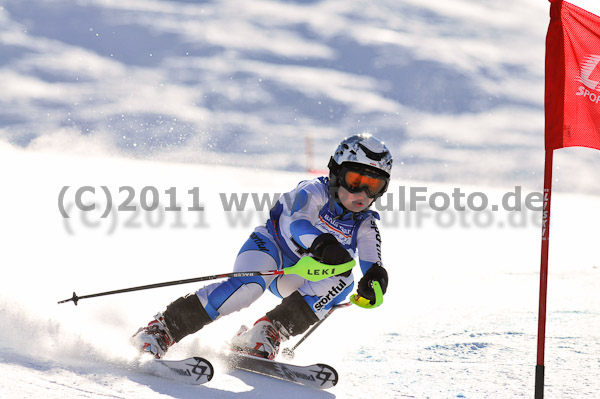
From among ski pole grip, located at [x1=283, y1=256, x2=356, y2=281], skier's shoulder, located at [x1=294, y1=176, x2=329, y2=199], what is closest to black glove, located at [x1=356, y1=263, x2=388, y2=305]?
ski pole grip, located at [x1=283, y1=256, x2=356, y2=281]

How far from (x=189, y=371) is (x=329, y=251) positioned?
1137 mm

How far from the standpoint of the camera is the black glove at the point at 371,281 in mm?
3951

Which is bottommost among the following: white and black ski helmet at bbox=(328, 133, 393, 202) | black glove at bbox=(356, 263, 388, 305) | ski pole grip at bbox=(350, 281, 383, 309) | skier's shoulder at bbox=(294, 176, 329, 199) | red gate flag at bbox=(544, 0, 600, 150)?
ski pole grip at bbox=(350, 281, 383, 309)

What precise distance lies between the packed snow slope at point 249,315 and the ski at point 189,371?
7cm

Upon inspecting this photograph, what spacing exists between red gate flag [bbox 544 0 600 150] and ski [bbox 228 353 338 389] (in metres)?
2.12

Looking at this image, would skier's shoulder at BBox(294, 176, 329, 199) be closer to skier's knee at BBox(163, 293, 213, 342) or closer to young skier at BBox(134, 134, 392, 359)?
young skier at BBox(134, 134, 392, 359)

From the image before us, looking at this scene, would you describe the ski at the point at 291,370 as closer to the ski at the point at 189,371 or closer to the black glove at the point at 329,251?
the ski at the point at 189,371

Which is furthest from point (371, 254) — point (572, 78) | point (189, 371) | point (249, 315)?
point (249, 315)

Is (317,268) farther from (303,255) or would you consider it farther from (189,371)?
(189,371)

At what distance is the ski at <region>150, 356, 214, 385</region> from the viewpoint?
3.68 metres

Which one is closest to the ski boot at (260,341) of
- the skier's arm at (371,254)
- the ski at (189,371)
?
the ski at (189,371)

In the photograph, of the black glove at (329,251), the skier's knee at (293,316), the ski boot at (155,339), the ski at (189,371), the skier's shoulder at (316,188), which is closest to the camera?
the ski at (189,371)

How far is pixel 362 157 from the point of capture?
4.21 m

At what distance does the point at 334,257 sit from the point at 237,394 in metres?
1.03
